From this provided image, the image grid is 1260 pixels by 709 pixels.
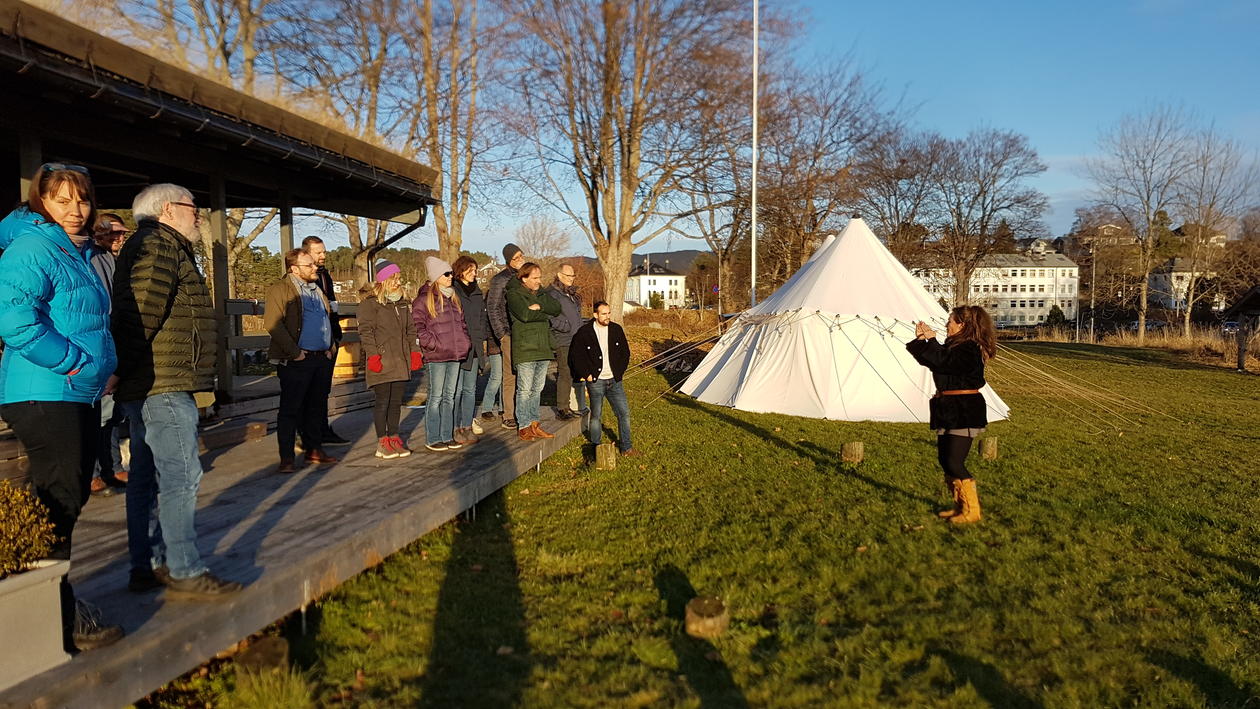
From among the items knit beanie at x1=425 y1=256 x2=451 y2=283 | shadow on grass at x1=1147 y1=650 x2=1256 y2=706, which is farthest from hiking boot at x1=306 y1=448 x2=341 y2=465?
shadow on grass at x1=1147 y1=650 x2=1256 y2=706

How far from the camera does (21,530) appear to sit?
2.36 meters

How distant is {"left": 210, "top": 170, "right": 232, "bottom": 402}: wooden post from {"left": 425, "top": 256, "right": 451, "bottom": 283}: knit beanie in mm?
2601

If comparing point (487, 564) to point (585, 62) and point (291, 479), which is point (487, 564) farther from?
point (585, 62)

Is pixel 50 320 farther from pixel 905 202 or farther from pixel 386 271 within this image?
pixel 905 202

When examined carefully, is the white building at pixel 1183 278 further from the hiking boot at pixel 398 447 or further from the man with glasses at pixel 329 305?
the man with glasses at pixel 329 305

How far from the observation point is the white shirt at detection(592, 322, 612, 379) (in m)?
7.51

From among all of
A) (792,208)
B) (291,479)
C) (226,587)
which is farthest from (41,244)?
(792,208)

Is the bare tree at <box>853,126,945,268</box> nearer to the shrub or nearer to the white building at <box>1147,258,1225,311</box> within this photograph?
the white building at <box>1147,258,1225,311</box>

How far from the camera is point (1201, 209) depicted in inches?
1423

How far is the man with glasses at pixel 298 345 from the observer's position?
5.34 metres

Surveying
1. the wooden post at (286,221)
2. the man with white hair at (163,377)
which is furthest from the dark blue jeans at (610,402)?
the man with white hair at (163,377)

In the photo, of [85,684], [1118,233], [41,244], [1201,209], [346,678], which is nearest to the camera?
[85,684]

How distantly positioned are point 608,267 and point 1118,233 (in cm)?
3761

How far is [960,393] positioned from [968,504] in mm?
863
